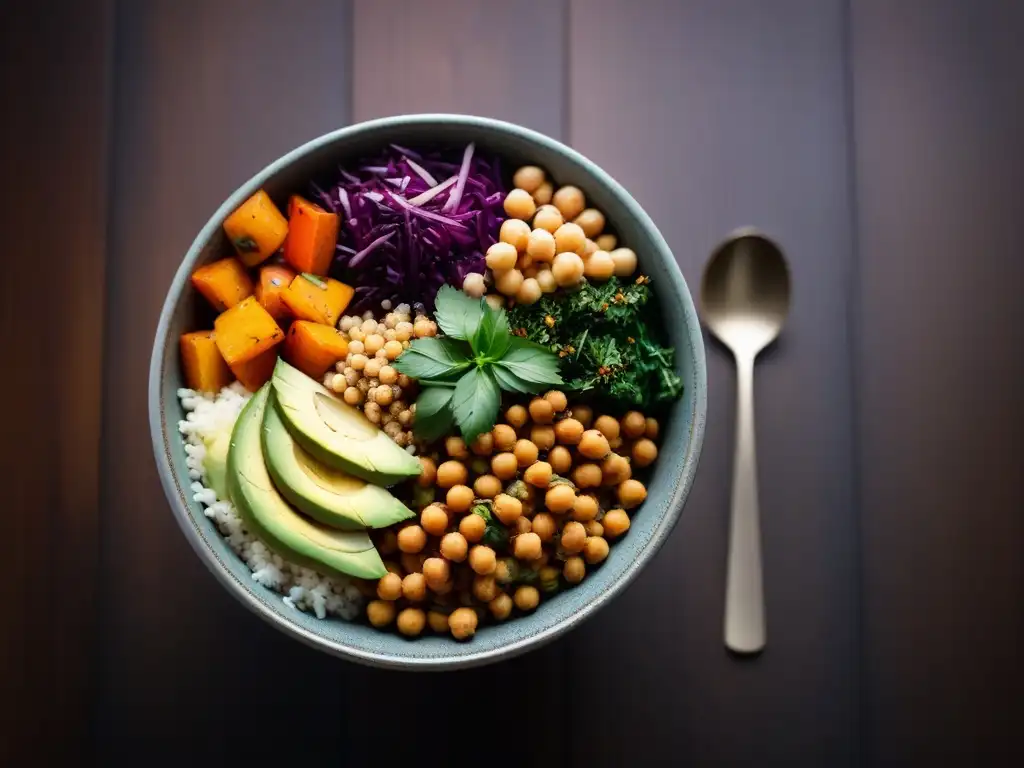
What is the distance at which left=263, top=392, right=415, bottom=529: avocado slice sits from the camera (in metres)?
1.42

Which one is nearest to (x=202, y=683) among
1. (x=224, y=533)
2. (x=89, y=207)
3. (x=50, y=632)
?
(x=50, y=632)

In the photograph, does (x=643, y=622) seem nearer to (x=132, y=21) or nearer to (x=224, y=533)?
(x=224, y=533)

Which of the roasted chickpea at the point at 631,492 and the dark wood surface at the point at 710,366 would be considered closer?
the roasted chickpea at the point at 631,492

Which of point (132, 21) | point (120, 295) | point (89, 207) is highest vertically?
point (132, 21)

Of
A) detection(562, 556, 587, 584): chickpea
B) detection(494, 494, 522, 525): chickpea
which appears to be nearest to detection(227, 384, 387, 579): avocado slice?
detection(494, 494, 522, 525): chickpea

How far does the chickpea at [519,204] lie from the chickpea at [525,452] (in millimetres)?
425

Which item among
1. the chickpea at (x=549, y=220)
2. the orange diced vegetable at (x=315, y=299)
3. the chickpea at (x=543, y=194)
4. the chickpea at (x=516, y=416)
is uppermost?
the chickpea at (x=543, y=194)

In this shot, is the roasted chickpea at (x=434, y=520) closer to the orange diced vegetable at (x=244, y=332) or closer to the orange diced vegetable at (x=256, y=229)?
the orange diced vegetable at (x=244, y=332)

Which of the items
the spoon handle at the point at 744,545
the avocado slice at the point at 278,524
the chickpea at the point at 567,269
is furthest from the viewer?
the spoon handle at the point at 744,545

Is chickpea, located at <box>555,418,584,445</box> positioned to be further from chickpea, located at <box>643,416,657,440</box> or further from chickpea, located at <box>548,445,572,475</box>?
chickpea, located at <box>643,416,657,440</box>

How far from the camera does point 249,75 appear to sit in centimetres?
188

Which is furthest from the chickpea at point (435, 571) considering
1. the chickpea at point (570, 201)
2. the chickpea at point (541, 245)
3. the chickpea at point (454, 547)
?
the chickpea at point (570, 201)

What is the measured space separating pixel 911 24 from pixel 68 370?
202 centimetres

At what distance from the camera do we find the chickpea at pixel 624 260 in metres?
1.57
